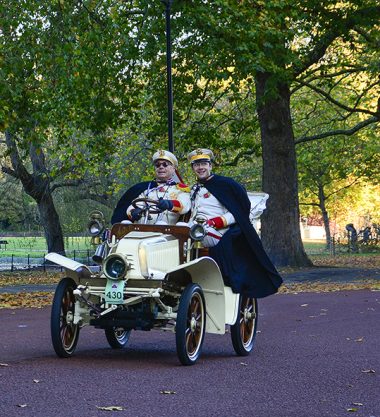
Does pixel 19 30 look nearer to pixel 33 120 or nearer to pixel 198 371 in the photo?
pixel 33 120

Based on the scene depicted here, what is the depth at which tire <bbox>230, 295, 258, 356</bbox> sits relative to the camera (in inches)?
403

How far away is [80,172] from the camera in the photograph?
1336 inches

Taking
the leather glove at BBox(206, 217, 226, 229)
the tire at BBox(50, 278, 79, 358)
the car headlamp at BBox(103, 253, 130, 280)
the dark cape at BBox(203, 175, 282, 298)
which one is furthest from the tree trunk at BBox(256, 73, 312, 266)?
the car headlamp at BBox(103, 253, 130, 280)

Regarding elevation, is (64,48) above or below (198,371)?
above

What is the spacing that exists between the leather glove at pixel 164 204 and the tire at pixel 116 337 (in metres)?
1.48

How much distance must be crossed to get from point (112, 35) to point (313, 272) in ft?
27.2

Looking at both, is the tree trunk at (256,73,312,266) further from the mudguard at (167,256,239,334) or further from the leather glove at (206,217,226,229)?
the mudguard at (167,256,239,334)

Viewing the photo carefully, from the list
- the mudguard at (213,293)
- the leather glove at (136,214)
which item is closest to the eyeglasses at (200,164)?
the leather glove at (136,214)

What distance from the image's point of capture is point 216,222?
→ 10219 millimetres

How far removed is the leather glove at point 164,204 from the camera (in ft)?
32.1

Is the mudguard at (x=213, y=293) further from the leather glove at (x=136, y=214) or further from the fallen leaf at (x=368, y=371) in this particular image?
the fallen leaf at (x=368, y=371)

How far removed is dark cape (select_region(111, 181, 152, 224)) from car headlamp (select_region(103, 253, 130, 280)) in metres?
1.33

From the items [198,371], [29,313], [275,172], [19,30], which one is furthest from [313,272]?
[198,371]

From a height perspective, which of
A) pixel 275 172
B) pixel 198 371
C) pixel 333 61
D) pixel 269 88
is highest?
pixel 333 61
